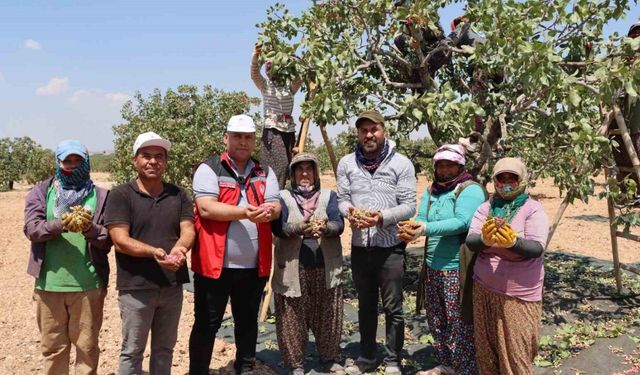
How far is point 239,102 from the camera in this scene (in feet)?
34.8

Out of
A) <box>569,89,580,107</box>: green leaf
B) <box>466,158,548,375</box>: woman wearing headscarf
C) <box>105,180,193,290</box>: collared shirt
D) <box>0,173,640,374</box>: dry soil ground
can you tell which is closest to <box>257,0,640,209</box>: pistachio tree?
<box>569,89,580,107</box>: green leaf

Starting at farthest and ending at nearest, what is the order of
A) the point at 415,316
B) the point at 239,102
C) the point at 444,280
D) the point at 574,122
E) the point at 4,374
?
the point at 239,102 < the point at 415,316 < the point at 4,374 < the point at 574,122 < the point at 444,280

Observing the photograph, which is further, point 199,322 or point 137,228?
point 199,322

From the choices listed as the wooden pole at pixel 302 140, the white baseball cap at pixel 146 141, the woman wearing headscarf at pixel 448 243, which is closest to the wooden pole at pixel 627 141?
the woman wearing headscarf at pixel 448 243

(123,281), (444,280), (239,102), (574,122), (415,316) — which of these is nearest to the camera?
(123,281)

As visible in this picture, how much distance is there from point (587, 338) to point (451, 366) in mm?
1578

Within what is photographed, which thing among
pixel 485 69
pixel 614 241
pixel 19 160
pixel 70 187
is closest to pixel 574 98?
pixel 485 69

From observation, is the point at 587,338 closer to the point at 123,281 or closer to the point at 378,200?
the point at 378,200

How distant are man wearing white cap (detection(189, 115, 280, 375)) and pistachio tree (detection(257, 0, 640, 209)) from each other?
0.93 metres

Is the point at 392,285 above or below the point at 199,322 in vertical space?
above

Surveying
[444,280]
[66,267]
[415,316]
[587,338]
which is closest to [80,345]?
[66,267]

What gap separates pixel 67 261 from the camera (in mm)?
3121

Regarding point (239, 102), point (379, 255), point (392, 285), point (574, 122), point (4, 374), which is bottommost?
point (4, 374)

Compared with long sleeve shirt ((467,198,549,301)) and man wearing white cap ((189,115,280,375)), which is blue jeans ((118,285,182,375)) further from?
long sleeve shirt ((467,198,549,301))
